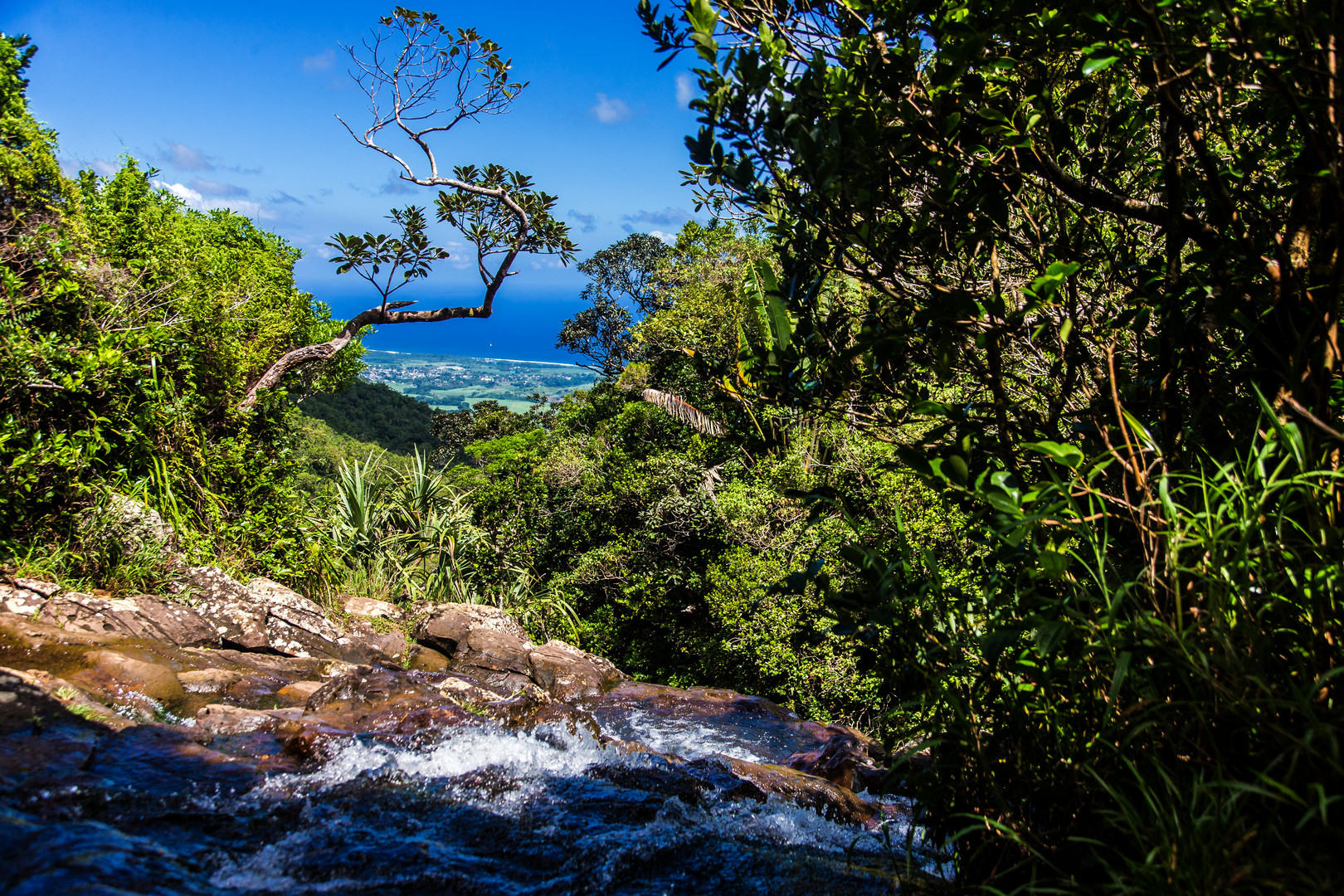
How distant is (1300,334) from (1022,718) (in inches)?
48.8

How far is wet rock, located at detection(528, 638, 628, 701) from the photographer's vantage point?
26.4 feet

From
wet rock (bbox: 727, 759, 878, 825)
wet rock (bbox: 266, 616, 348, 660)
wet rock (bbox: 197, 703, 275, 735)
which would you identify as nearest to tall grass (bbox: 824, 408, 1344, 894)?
wet rock (bbox: 727, 759, 878, 825)

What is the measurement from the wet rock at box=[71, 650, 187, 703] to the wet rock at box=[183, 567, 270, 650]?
159cm

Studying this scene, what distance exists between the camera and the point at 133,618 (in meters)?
5.84

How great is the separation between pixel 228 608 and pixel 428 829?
4842 mm

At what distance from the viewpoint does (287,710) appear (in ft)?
15.4

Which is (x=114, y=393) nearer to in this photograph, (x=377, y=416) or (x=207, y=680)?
(x=207, y=680)

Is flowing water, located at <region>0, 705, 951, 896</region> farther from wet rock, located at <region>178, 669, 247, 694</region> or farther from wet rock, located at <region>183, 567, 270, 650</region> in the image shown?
wet rock, located at <region>183, 567, 270, 650</region>

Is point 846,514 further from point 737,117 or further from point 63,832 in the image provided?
point 63,832

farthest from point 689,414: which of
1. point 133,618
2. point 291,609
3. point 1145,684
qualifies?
point 1145,684

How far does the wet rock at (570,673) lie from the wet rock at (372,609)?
1.82m

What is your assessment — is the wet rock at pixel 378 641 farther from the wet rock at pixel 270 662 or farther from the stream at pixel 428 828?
the stream at pixel 428 828

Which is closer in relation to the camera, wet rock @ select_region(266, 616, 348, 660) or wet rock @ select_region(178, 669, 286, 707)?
wet rock @ select_region(178, 669, 286, 707)

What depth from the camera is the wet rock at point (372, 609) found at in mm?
8289
